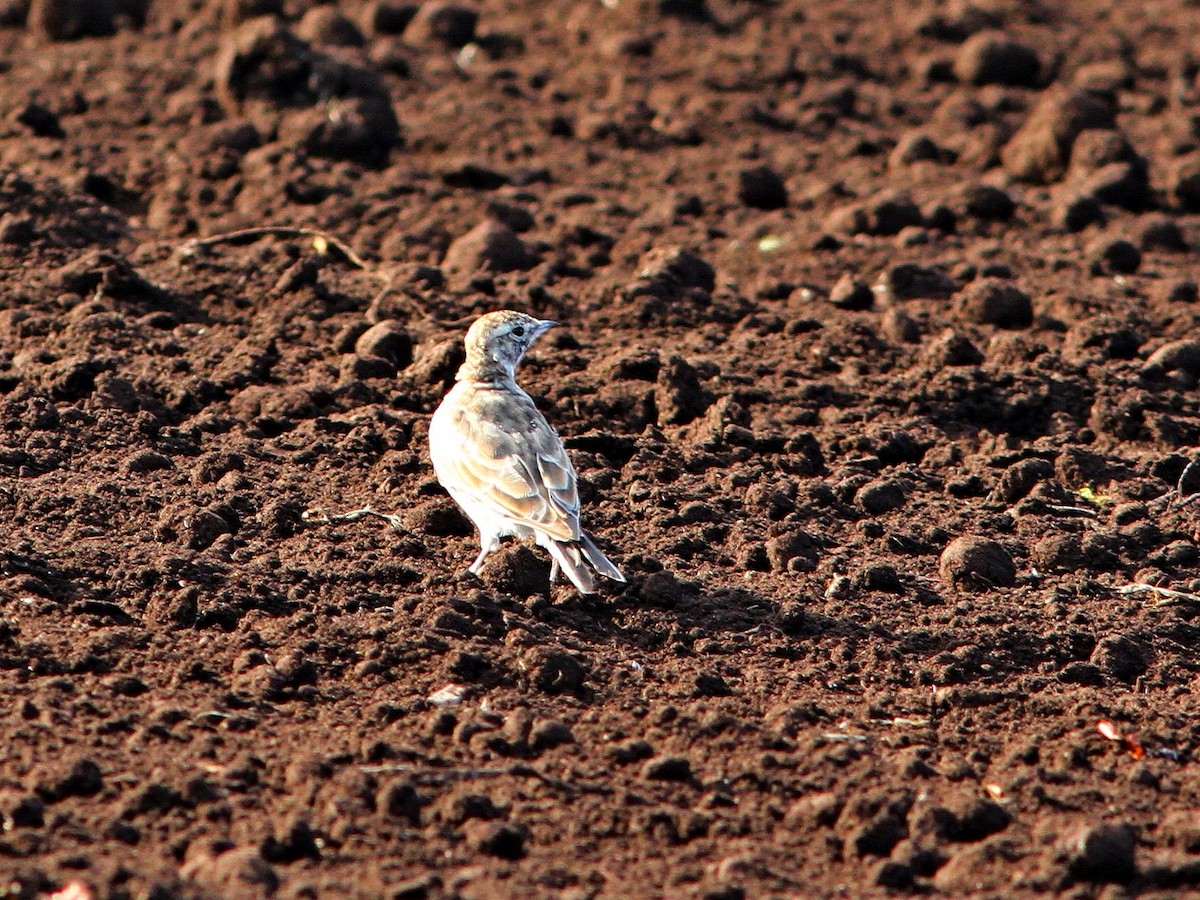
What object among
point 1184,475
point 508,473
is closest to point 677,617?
point 508,473

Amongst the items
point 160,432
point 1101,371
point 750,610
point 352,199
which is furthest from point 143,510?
point 1101,371

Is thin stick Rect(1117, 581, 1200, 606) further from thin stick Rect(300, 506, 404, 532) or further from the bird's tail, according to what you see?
thin stick Rect(300, 506, 404, 532)

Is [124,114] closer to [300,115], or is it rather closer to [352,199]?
[300,115]

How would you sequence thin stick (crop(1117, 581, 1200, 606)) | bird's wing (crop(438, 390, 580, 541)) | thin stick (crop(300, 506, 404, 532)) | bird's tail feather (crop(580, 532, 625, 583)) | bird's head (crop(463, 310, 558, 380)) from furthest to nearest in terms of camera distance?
bird's head (crop(463, 310, 558, 380)), thin stick (crop(300, 506, 404, 532)), thin stick (crop(1117, 581, 1200, 606)), bird's wing (crop(438, 390, 580, 541)), bird's tail feather (crop(580, 532, 625, 583))

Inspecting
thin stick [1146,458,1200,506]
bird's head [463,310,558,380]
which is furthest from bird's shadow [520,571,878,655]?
thin stick [1146,458,1200,506]

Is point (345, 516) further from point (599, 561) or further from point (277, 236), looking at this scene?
point (277, 236)

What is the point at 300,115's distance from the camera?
1073 centimetres

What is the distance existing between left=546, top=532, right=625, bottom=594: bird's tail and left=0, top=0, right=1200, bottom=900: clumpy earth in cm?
20

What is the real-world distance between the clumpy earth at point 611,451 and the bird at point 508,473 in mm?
218

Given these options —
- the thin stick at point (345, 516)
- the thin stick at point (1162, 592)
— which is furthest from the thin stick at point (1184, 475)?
the thin stick at point (345, 516)

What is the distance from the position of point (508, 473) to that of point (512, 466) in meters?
0.04

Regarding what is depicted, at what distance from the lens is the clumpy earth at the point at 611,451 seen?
512cm

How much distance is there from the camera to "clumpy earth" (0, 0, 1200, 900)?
5.12m

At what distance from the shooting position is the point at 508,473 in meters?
6.53
